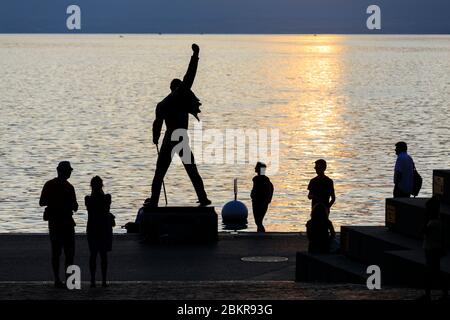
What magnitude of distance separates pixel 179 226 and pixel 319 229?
14.3 feet

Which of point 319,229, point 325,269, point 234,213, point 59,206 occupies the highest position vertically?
point 59,206

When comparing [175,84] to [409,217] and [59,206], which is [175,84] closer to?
[409,217]

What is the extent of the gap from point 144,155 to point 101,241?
39230mm

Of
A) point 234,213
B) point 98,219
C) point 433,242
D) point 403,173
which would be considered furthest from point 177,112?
point 433,242

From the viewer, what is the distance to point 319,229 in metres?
21.6

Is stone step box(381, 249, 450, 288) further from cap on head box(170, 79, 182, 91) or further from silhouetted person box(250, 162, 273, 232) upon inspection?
silhouetted person box(250, 162, 273, 232)

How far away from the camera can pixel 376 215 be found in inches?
1484

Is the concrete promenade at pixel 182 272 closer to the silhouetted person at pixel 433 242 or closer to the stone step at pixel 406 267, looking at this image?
the silhouetted person at pixel 433 242

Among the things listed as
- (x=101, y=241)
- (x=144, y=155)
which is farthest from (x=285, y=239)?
(x=144, y=155)

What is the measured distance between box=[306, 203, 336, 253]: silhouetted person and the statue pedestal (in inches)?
148

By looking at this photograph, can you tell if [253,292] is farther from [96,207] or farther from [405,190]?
[405,190]

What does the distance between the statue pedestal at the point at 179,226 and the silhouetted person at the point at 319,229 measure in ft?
12.4

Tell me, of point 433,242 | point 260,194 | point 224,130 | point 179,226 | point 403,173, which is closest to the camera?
point 433,242

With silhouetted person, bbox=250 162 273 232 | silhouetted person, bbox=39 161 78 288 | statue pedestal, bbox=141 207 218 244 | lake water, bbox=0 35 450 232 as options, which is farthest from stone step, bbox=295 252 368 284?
lake water, bbox=0 35 450 232
